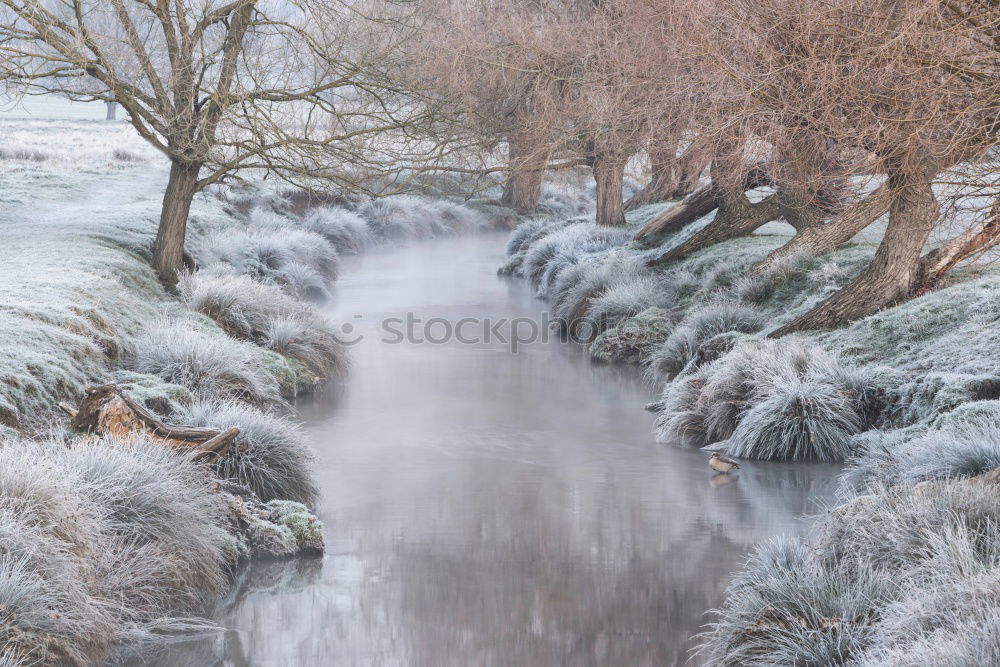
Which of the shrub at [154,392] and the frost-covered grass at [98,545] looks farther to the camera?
the shrub at [154,392]

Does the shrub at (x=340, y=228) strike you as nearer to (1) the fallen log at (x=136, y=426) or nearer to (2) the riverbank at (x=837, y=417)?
(2) the riverbank at (x=837, y=417)

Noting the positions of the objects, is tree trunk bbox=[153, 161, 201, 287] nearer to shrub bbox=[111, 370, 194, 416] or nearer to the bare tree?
the bare tree

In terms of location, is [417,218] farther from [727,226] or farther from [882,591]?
[882,591]

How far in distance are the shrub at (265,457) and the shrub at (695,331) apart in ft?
17.2

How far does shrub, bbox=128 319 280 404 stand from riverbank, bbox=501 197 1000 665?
400 centimetres

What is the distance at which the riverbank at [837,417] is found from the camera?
4.55 meters

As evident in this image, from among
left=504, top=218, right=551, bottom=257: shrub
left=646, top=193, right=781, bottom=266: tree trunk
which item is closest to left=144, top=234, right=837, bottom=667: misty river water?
left=646, top=193, right=781, bottom=266: tree trunk

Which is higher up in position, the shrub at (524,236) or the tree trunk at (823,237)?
the shrub at (524,236)

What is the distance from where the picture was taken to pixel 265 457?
747 cm

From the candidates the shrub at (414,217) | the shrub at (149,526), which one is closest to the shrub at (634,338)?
the shrub at (149,526)

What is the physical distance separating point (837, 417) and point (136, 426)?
5.51 metres

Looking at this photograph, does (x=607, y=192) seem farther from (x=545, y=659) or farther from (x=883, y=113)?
(x=545, y=659)

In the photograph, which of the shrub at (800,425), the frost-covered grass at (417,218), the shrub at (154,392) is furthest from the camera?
the frost-covered grass at (417,218)

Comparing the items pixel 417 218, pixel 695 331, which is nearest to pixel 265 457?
pixel 695 331
